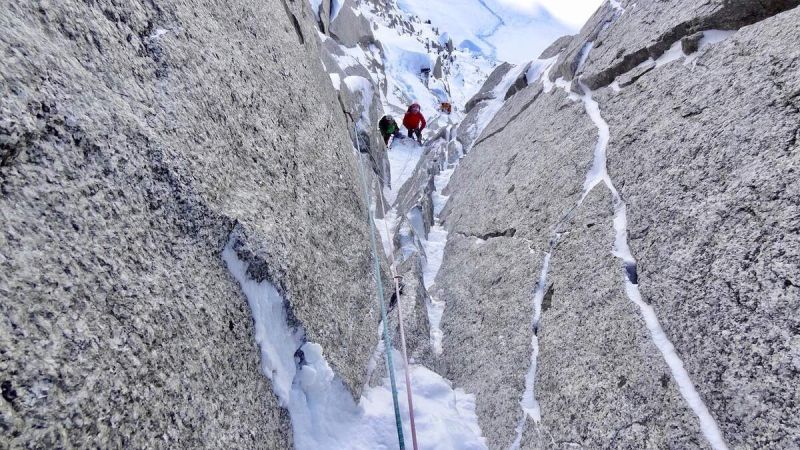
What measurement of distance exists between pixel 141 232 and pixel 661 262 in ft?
12.9

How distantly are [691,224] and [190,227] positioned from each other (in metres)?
3.89

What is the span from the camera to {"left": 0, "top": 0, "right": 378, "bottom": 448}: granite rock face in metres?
1.72

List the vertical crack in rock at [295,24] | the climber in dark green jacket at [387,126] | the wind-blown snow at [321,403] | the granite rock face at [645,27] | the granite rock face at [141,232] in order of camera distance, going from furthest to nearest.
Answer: the climber in dark green jacket at [387,126] → the vertical crack in rock at [295,24] → the granite rock face at [645,27] → the wind-blown snow at [321,403] → the granite rock face at [141,232]

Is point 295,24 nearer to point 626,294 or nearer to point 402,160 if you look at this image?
point 626,294

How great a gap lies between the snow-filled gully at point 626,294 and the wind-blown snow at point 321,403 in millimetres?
825

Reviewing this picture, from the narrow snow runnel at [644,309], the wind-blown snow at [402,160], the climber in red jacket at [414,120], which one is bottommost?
the wind-blown snow at [402,160]

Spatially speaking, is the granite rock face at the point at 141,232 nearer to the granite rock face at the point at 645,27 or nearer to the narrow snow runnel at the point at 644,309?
the narrow snow runnel at the point at 644,309

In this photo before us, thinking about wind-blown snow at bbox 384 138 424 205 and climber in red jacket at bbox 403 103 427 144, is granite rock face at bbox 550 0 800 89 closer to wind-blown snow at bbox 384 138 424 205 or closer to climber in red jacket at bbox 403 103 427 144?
wind-blown snow at bbox 384 138 424 205

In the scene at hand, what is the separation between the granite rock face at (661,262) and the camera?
2623 mm

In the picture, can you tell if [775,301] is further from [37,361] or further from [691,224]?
[37,361]

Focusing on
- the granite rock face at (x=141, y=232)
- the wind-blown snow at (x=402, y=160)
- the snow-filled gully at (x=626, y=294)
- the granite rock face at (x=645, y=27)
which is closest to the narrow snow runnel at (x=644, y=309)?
the snow-filled gully at (x=626, y=294)

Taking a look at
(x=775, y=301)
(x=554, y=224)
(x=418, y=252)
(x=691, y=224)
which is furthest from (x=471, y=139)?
(x=775, y=301)

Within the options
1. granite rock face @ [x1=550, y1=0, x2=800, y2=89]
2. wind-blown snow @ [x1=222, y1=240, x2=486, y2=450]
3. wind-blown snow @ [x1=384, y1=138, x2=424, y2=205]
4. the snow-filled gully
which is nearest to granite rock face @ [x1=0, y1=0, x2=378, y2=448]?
wind-blown snow @ [x1=222, y1=240, x2=486, y2=450]

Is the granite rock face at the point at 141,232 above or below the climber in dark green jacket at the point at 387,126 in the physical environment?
above
